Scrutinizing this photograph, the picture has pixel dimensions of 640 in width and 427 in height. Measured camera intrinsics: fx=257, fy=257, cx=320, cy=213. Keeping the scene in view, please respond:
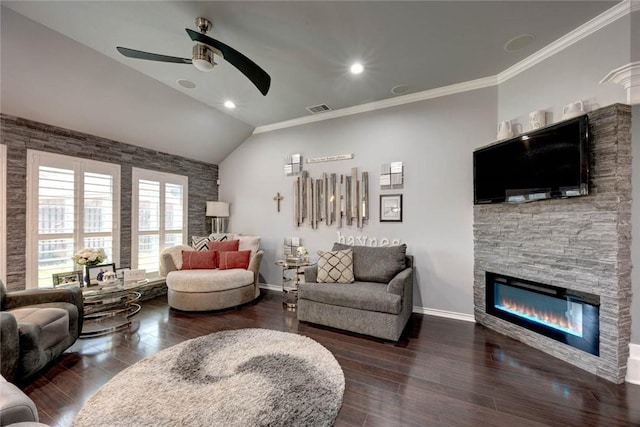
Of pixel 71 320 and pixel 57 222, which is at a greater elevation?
pixel 57 222

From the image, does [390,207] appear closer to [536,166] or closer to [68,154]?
[536,166]

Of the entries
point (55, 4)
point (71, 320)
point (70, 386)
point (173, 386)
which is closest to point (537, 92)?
point (173, 386)

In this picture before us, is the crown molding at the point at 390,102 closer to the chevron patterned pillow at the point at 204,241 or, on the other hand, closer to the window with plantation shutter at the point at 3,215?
the chevron patterned pillow at the point at 204,241

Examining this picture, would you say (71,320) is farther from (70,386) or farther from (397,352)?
(397,352)

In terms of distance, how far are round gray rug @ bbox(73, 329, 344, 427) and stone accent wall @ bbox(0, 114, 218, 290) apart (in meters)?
2.25

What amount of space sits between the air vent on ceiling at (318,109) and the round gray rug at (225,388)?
10.8 ft

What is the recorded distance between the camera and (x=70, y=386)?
6.52 ft

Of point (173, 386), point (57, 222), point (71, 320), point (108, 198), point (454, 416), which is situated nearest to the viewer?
point (454, 416)

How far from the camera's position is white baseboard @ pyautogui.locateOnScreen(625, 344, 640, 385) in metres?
2.05

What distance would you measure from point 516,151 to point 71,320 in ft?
15.6

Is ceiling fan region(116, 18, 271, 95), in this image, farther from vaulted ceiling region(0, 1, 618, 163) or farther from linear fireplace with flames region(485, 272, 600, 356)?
linear fireplace with flames region(485, 272, 600, 356)

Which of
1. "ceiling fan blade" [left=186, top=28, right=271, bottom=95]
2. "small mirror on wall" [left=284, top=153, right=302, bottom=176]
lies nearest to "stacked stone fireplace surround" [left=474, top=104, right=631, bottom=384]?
"ceiling fan blade" [left=186, top=28, right=271, bottom=95]

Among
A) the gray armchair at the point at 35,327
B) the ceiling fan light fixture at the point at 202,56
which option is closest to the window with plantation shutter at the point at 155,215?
the gray armchair at the point at 35,327

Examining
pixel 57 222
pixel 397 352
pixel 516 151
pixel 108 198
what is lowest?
pixel 397 352
